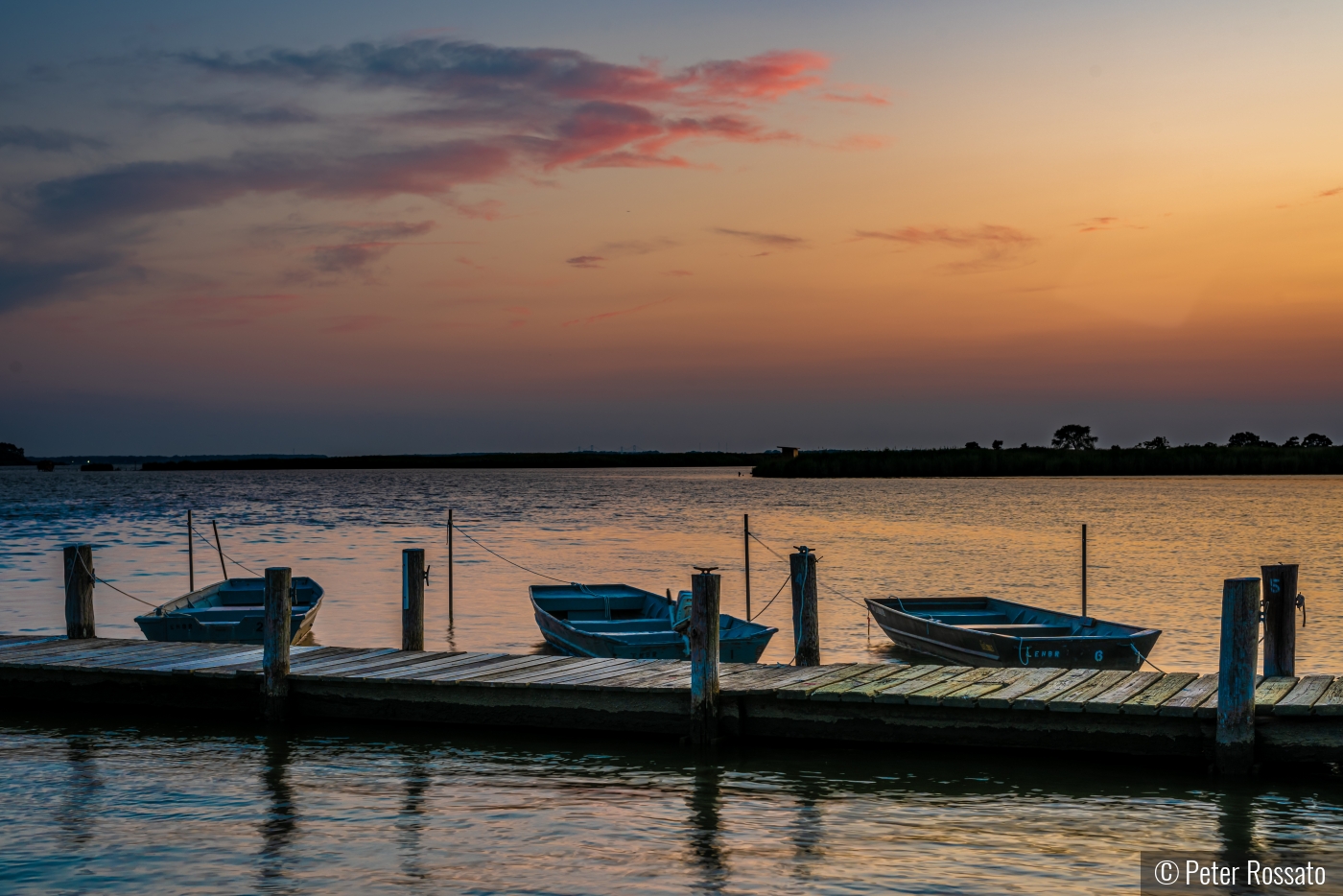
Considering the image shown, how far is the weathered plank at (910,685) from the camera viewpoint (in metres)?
11.7

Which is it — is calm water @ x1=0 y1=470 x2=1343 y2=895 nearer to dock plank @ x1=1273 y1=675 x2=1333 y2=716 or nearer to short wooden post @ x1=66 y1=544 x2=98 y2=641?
dock plank @ x1=1273 y1=675 x2=1333 y2=716

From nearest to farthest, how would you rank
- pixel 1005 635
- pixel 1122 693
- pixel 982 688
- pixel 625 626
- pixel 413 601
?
→ pixel 1122 693
pixel 982 688
pixel 413 601
pixel 1005 635
pixel 625 626

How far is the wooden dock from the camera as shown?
1118cm

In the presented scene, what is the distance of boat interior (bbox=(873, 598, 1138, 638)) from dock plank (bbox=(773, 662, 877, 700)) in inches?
171

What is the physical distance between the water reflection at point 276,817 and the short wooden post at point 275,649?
38 centimetres

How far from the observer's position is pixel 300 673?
44.9 feet

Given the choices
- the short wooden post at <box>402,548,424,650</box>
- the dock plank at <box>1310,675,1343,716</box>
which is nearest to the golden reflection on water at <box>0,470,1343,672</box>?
the short wooden post at <box>402,548,424,650</box>

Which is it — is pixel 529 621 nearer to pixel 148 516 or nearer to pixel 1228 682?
pixel 1228 682

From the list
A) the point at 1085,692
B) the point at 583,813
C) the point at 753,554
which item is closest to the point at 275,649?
the point at 583,813

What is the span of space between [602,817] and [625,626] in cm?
842

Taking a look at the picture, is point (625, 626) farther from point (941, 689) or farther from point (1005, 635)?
point (941, 689)

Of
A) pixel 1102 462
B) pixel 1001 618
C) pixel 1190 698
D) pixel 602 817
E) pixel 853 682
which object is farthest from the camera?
pixel 1102 462

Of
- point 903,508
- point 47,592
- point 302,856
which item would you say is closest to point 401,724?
point 302,856

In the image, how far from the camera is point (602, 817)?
10.3m
